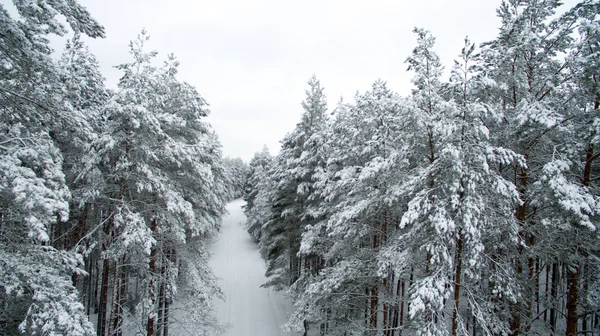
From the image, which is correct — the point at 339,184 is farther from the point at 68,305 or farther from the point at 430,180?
the point at 68,305

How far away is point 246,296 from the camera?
2459 cm

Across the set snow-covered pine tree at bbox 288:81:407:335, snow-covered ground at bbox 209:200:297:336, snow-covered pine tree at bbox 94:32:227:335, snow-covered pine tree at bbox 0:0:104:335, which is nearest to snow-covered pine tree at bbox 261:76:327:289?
snow-covered pine tree at bbox 288:81:407:335

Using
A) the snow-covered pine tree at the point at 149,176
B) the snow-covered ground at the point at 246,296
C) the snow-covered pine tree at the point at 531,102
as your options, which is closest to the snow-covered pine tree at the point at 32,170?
the snow-covered pine tree at the point at 149,176

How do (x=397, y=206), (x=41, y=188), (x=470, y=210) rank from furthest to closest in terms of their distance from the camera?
(x=397, y=206), (x=470, y=210), (x=41, y=188)

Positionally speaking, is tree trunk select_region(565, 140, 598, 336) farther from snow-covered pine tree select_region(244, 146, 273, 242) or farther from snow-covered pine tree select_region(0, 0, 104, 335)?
snow-covered pine tree select_region(244, 146, 273, 242)

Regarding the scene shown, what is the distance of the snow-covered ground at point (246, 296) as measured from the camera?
2002 cm

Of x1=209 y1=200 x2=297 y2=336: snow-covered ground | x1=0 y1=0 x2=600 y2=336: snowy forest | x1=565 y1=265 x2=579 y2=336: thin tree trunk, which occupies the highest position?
x1=0 y1=0 x2=600 y2=336: snowy forest

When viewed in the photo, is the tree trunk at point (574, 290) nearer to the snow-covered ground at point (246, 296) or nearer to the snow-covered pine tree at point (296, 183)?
the snow-covered pine tree at point (296, 183)

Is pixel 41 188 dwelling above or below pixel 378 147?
below

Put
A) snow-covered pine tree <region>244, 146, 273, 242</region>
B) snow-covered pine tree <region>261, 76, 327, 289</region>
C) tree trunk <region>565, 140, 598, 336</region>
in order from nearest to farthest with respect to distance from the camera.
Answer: tree trunk <region>565, 140, 598, 336</region> → snow-covered pine tree <region>261, 76, 327, 289</region> → snow-covered pine tree <region>244, 146, 273, 242</region>

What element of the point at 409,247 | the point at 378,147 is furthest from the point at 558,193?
the point at 378,147

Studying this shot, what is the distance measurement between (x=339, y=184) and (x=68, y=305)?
7294 millimetres

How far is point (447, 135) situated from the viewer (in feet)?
21.3

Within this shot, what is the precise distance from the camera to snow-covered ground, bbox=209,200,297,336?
20.0 m
